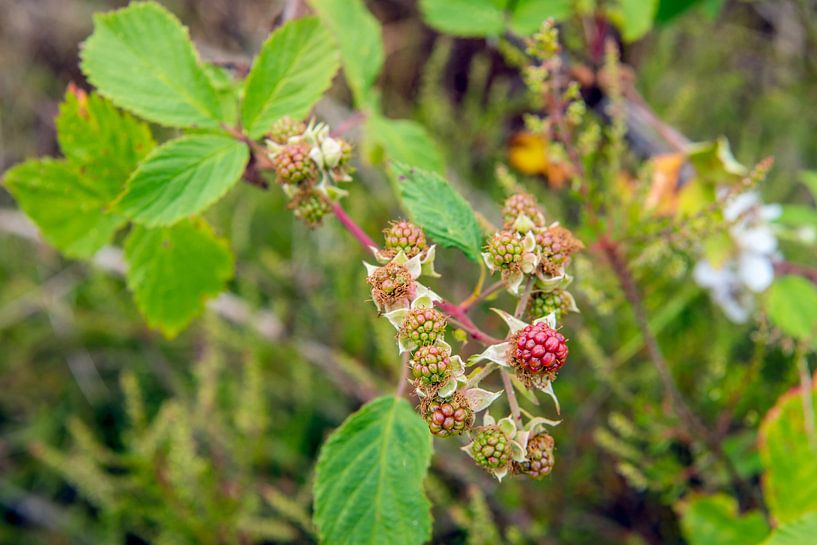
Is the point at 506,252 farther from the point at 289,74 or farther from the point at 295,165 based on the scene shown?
the point at 289,74

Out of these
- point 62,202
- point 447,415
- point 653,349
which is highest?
point 447,415

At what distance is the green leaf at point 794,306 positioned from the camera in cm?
128

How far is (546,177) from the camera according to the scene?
220cm

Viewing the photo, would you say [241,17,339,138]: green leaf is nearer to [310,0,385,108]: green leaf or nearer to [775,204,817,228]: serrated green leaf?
[310,0,385,108]: green leaf

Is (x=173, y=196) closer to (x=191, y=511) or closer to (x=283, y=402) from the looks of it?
(x=191, y=511)

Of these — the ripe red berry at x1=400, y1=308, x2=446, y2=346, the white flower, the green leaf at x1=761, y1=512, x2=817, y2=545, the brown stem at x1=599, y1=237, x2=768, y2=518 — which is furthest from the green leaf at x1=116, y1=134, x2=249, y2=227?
the white flower

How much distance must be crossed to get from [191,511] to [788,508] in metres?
1.31

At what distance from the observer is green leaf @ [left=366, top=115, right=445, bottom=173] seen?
51.2 inches

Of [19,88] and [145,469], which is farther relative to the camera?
[19,88]

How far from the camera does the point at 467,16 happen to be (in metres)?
1.53

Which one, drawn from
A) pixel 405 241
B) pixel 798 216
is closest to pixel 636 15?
pixel 798 216

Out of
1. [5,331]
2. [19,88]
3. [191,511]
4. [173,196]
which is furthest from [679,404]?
[19,88]

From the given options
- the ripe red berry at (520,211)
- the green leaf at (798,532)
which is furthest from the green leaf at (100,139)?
the green leaf at (798,532)

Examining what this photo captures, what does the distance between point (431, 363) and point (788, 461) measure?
949 mm
